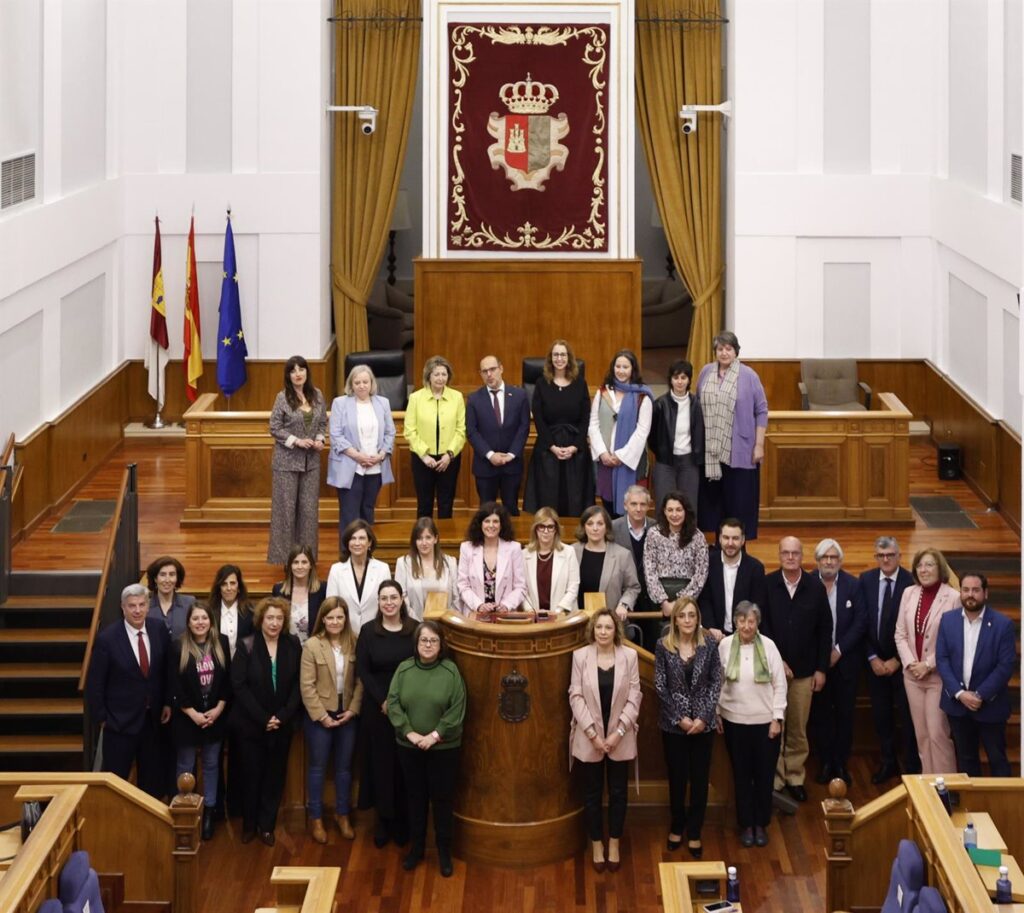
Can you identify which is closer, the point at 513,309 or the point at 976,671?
the point at 976,671

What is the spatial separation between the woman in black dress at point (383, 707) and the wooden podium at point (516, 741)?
0.88ft

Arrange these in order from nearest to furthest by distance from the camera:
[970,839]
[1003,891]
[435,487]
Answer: [1003,891] → [970,839] → [435,487]

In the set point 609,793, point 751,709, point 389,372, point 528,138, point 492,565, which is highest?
point 528,138

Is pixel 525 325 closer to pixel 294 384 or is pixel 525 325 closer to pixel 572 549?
pixel 294 384

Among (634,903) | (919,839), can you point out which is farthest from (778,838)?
(919,839)

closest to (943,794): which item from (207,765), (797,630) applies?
(797,630)

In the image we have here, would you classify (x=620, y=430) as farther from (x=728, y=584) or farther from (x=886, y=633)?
(x=886, y=633)

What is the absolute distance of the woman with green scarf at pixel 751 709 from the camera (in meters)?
10.4

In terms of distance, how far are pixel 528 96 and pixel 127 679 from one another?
7629 millimetres

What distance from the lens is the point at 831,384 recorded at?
16609mm

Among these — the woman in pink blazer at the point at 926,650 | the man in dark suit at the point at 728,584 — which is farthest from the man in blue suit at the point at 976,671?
the man in dark suit at the point at 728,584

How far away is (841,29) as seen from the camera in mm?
16656

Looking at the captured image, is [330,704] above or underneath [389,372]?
underneath

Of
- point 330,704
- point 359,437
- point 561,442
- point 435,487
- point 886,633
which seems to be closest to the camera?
point 330,704
